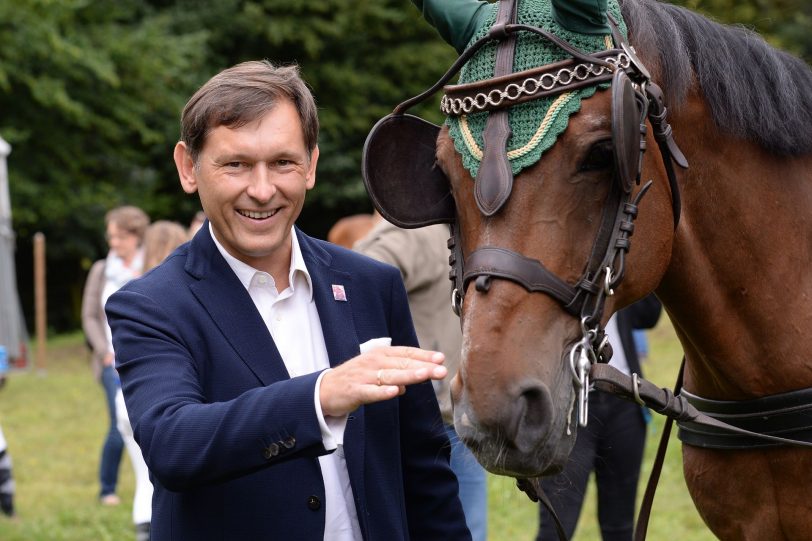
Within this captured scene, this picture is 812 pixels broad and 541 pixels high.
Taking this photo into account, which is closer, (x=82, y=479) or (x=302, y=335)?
(x=302, y=335)

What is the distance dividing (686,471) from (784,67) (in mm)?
1287

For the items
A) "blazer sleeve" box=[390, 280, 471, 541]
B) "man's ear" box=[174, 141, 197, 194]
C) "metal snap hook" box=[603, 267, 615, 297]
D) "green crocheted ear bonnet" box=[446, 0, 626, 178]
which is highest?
"green crocheted ear bonnet" box=[446, 0, 626, 178]

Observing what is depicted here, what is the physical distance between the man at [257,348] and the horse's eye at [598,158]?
0.60 m

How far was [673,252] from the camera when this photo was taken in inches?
114

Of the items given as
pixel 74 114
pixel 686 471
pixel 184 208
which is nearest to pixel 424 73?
pixel 184 208

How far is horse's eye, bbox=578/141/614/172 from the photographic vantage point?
2.38 m

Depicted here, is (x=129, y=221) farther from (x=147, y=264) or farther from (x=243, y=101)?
(x=243, y=101)

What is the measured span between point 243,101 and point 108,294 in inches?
243

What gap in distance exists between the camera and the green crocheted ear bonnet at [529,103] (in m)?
2.37

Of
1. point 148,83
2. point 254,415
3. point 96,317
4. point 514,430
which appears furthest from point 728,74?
point 148,83

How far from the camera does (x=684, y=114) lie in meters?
2.83

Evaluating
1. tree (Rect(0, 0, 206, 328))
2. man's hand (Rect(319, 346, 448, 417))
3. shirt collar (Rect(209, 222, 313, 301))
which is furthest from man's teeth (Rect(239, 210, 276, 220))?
tree (Rect(0, 0, 206, 328))

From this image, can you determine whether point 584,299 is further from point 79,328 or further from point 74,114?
point 79,328

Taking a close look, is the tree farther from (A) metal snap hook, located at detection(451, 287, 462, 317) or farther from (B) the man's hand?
(B) the man's hand
